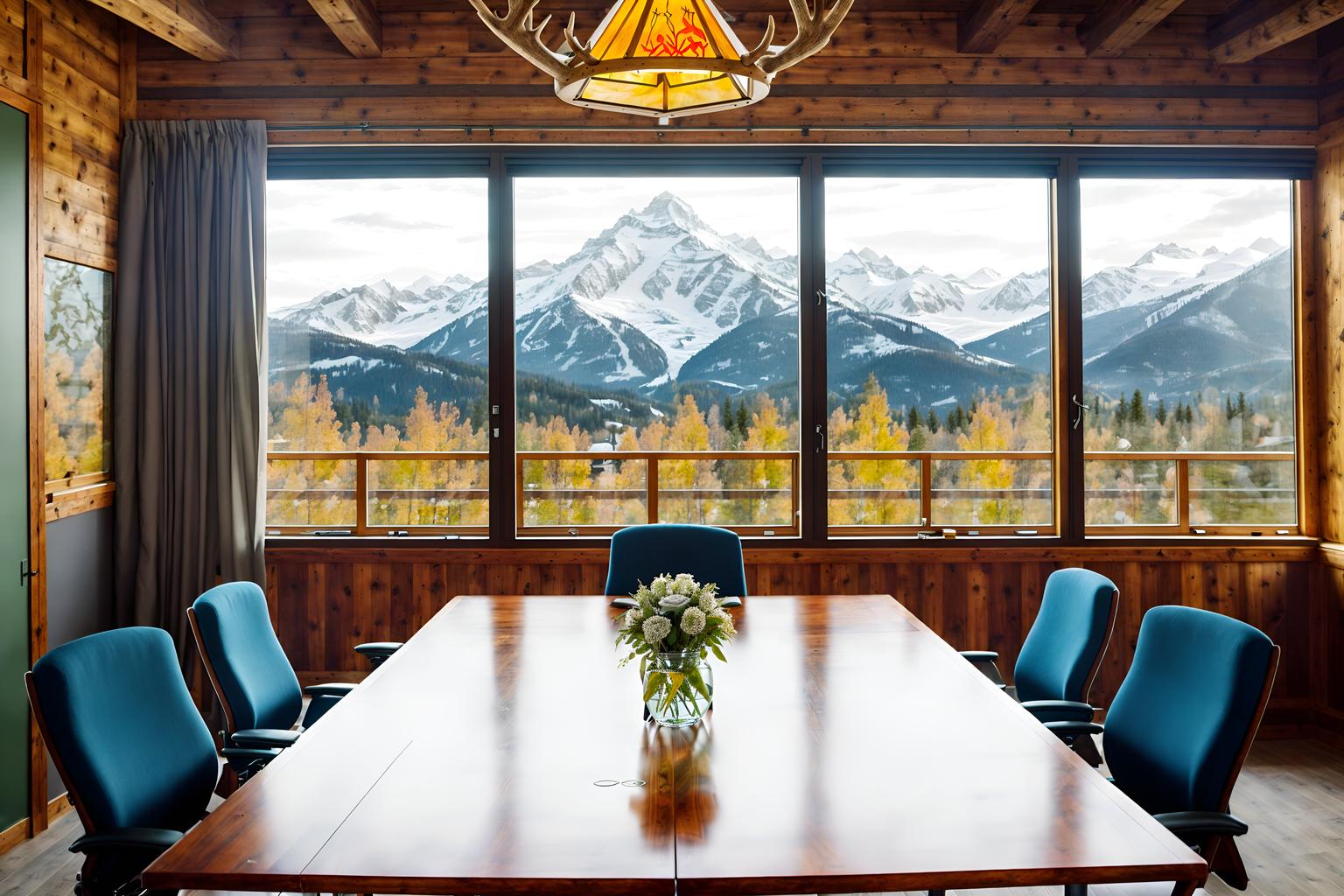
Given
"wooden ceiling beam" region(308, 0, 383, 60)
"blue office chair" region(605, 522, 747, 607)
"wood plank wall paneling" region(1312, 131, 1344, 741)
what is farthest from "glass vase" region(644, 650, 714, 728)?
"wood plank wall paneling" region(1312, 131, 1344, 741)

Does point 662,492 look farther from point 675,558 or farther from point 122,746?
point 122,746

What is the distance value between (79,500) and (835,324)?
3.61 m

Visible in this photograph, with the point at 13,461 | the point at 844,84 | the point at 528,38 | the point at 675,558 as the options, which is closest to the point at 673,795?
the point at 528,38

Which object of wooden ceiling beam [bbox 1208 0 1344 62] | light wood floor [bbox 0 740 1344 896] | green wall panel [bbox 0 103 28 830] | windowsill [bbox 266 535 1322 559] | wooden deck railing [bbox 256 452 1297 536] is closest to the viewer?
light wood floor [bbox 0 740 1344 896]

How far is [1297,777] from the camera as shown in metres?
4.02

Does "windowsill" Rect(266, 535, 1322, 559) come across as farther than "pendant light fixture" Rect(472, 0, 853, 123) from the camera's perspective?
Yes

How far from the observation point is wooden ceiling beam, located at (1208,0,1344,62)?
13.0ft

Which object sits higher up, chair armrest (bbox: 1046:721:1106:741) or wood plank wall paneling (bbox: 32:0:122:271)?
wood plank wall paneling (bbox: 32:0:122:271)

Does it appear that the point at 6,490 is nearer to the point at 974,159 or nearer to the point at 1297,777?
the point at 974,159

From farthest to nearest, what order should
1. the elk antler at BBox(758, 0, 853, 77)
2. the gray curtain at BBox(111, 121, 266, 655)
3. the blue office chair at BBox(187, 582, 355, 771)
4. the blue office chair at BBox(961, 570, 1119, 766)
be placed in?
1. the gray curtain at BBox(111, 121, 266, 655)
2. the blue office chair at BBox(961, 570, 1119, 766)
3. the blue office chair at BBox(187, 582, 355, 771)
4. the elk antler at BBox(758, 0, 853, 77)

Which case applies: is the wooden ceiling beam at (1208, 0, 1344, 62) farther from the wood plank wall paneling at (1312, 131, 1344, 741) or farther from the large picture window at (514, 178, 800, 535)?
the large picture window at (514, 178, 800, 535)

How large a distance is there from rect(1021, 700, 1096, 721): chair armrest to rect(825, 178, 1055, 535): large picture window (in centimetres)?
215

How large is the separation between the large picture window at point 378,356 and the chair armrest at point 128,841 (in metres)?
2.98

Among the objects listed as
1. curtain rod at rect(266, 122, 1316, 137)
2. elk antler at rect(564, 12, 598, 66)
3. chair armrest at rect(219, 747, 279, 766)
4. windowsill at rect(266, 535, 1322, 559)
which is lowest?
chair armrest at rect(219, 747, 279, 766)
